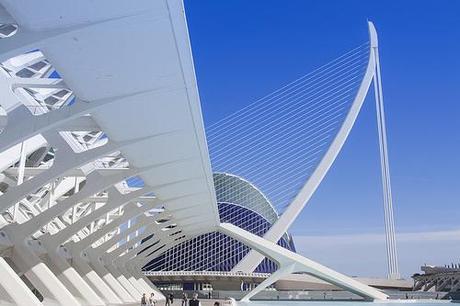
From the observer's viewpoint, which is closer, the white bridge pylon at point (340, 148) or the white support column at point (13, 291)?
the white support column at point (13, 291)

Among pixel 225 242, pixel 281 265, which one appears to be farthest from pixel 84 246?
pixel 225 242

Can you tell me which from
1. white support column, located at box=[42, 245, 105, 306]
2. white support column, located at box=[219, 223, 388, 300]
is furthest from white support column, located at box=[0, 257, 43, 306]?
white support column, located at box=[219, 223, 388, 300]

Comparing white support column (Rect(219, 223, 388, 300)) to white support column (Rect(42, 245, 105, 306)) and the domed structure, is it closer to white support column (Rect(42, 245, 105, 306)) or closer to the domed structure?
white support column (Rect(42, 245, 105, 306))

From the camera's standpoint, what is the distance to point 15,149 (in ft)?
54.9

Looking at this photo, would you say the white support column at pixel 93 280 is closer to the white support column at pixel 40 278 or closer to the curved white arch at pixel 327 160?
the white support column at pixel 40 278

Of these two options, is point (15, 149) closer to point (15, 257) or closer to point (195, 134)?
point (15, 257)

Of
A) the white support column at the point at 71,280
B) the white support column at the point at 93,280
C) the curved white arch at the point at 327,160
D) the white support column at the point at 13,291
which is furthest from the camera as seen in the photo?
the curved white arch at the point at 327,160

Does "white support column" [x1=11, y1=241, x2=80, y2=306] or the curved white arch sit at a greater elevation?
the curved white arch

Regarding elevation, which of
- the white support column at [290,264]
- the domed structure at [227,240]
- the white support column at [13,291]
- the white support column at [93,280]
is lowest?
the white support column at [13,291]

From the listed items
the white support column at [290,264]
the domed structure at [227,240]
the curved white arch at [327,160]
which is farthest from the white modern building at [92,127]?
the domed structure at [227,240]

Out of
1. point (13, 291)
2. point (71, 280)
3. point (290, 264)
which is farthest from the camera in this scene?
point (290, 264)

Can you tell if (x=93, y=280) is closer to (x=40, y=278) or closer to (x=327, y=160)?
(x=40, y=278)

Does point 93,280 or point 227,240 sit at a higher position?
point 227,240

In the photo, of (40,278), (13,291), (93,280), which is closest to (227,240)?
(93,280)
